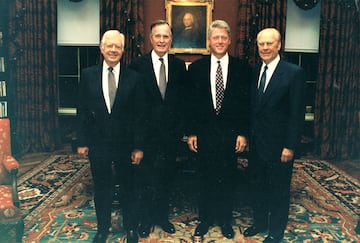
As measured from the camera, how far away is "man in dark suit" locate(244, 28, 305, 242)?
315cm

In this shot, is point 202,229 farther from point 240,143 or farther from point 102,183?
point 102,183

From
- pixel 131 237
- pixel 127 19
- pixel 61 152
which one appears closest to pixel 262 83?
pixel 131 237

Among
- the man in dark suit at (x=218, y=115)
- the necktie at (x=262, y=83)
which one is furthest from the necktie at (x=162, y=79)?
the necktie at (x=262, y=83)

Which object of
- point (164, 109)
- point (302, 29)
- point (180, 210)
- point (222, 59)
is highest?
point (302, 29)

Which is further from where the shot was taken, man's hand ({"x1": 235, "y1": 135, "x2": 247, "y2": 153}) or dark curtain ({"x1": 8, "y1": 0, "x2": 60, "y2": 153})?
dark curtain ({"x1": 8, "y1": 0, "x2": 60, "y2": 153})

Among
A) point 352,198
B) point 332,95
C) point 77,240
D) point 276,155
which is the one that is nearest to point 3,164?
point 77,240

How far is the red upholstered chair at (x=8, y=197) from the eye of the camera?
3.14m

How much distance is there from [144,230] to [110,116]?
1.11 meters

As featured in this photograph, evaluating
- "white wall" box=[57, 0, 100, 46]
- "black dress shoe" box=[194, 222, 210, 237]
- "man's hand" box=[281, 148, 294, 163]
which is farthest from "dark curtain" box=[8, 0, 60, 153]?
"man's hand" box=[281, 148, 294, 163]

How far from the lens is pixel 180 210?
4129 millimetres

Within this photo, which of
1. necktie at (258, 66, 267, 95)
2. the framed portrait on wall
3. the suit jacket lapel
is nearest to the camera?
the suit jacket lapel

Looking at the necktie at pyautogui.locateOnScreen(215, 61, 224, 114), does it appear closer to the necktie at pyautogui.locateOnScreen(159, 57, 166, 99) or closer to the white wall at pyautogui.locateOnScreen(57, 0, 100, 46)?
the necktie at pyautogui.locateOnScreen(159, 57, 166, 99)

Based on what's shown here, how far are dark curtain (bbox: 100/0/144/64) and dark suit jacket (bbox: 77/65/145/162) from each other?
3.67 meters

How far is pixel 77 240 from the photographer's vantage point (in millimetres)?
3418
